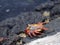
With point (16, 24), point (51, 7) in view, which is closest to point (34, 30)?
point (16, 24)

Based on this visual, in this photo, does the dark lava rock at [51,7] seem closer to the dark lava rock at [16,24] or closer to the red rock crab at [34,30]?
the dark lava rock at [16,24]

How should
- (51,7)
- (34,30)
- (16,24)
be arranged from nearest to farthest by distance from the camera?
(34,30) < (16,24) < (51,7)

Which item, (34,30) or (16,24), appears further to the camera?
(16,24)

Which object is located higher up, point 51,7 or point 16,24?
point 51,7

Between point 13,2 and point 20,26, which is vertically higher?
point 13,2

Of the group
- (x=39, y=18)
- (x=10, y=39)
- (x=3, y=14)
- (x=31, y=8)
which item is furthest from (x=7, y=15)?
(x=10, y=39)

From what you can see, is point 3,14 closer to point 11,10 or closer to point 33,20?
point 11,10

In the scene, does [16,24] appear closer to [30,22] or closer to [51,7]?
[30,22]

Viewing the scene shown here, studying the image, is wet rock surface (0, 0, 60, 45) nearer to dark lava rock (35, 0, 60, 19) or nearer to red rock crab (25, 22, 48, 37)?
dark lava rock (35, 0, 60, 19)

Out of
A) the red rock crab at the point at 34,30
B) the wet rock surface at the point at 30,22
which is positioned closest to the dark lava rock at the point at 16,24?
the wet rock surface at the point at 30,22

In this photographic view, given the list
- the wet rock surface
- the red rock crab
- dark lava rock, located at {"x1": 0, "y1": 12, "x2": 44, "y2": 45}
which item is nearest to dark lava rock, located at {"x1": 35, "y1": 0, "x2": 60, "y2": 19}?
the wet rock surface

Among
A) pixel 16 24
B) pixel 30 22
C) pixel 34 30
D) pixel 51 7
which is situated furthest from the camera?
pixel 51 7
